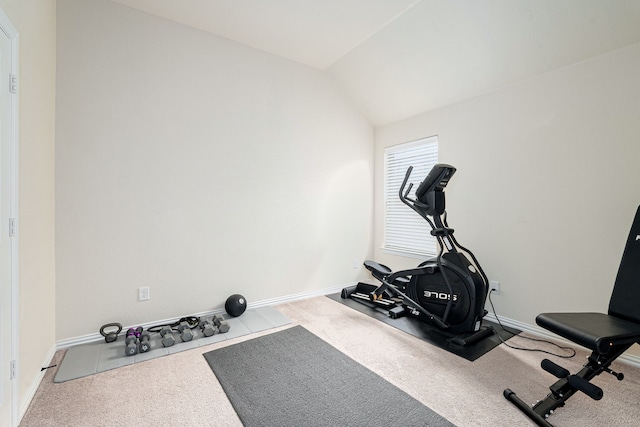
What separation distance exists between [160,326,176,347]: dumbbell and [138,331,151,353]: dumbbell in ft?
0.34

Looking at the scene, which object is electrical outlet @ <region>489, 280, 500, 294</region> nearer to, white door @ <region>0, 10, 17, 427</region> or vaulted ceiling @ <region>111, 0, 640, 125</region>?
vaulted ceiling @ <region>111, 0, 640, 125</region>

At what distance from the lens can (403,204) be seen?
163 inches

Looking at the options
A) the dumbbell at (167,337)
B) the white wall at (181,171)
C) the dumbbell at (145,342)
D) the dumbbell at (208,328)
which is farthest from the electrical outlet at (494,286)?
the dumbbell at (145,342)

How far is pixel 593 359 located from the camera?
1.70 m

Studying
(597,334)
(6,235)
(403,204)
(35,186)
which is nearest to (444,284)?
(597,334)

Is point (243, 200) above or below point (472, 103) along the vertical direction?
below

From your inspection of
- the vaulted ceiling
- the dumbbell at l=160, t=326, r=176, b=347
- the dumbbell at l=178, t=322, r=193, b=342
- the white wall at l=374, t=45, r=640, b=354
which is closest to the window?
the white wall at l=374, t=45, r=640, b=354

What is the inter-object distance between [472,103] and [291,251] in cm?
265

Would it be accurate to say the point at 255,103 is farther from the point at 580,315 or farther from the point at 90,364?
the point at 580,315

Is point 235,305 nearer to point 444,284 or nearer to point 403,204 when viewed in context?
point 444,284

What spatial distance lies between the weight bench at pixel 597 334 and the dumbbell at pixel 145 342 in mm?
2588

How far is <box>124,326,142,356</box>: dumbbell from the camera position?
229cm

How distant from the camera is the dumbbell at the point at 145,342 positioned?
2.34 metres

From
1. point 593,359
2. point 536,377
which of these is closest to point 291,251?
point 536,377
